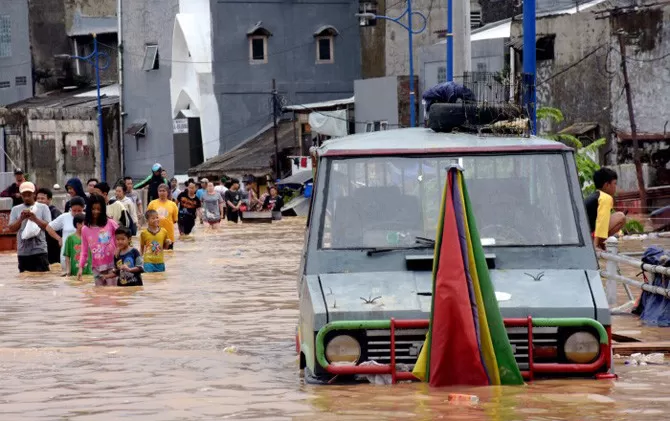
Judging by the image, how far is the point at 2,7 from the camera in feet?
290

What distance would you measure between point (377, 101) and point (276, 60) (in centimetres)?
1198

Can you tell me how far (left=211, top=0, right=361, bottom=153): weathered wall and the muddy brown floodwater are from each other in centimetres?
5415

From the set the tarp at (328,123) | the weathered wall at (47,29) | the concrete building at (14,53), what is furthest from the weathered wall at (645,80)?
the concrete building at (14,53)

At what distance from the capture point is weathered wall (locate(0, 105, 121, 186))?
81938 millimetres

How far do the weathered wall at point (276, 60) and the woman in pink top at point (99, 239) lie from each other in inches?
2206

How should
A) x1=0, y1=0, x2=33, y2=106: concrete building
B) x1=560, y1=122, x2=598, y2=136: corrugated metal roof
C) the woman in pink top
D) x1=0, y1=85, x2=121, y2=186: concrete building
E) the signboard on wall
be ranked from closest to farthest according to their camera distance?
the woman in pink top
x1=560, y1=122, x2=598, y2=136: corrugated metal roof
the signboard on wall
x1=0, y1=85, x2=121, y2=186: concrete building
x1=0, y1=0, x2=33, y2=106: concrete building

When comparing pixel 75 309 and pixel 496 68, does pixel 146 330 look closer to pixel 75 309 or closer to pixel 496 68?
pixel 75 309

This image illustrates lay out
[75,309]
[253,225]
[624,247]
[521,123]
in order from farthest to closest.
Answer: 1. [253,225]
2. [624,247]
3. [75,309]
4. [521,123]

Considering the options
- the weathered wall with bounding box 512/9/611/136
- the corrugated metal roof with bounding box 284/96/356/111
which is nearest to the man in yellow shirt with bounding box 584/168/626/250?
the weathered wall with bounding box 512/9/611/136

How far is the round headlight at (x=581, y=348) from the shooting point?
9945 mm

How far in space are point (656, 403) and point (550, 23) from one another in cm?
4436

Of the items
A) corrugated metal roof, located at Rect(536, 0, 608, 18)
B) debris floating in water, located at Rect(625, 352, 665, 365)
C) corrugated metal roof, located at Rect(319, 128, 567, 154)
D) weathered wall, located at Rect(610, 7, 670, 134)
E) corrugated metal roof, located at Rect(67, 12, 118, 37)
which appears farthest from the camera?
corrugated metal roof, located at Rect(67, 12, 118, 37)

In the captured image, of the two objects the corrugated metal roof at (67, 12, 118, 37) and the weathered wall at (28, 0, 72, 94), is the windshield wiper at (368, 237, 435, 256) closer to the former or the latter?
the corrugated metal roof at (67, 12, 118, 37)

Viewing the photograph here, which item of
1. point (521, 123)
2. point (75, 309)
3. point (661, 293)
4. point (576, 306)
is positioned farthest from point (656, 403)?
point (75, 309)
